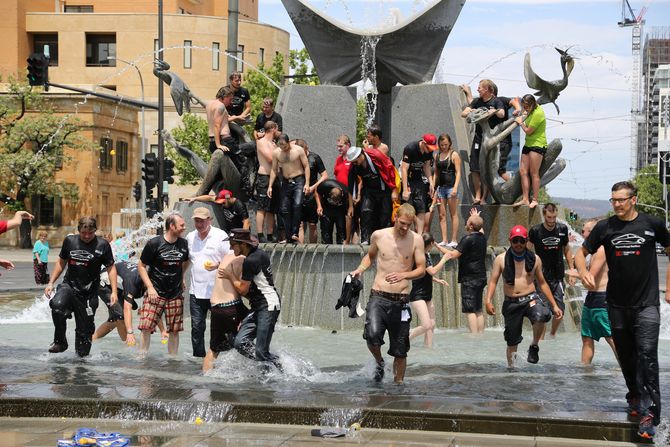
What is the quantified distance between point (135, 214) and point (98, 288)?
5097 centimetres

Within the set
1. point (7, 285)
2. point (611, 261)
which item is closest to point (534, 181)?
point (611, 261)

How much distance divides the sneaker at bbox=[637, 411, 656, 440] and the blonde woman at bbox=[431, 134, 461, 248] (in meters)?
8.21

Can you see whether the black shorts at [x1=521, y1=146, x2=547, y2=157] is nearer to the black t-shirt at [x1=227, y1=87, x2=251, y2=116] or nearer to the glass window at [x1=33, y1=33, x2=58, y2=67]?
the black t-shirt at [x1=227, y1=87, x2=251, y2=116]

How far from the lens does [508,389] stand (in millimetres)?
10117

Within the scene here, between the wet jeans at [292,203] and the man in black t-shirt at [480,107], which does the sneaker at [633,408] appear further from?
the man in black t-shirt at [480,107]

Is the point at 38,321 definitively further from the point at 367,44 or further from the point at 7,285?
the point at 7,285

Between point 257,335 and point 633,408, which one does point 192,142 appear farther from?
point 633,408

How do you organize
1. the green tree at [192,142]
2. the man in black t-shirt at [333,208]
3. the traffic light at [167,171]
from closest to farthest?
the man in black t-shirt at [333,208] → the traffic light at [167,171] → the green tree at [192,142]

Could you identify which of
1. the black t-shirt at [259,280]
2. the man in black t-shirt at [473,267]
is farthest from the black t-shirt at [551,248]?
the black t-shirt at [259,280]

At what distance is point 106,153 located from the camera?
220 ft

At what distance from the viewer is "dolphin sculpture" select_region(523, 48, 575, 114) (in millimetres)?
17344

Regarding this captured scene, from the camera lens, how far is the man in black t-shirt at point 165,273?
1159 centimetres

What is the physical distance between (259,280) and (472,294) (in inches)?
160

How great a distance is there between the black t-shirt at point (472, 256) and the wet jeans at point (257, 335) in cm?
356
